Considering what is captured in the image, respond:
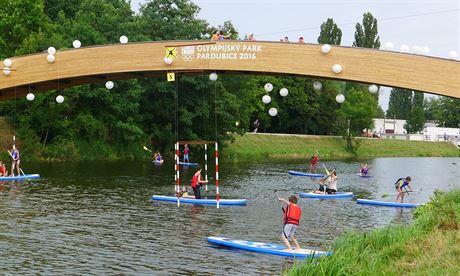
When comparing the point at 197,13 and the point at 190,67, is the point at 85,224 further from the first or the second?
the point at 197,13

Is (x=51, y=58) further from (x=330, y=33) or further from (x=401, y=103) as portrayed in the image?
(x=401, y=103)

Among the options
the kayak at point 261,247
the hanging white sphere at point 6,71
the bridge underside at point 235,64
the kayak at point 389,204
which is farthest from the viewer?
the hanging white sphere at point 6,71

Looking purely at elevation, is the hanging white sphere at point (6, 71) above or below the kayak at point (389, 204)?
above

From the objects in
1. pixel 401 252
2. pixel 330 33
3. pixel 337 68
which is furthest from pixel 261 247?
pixel 330 33

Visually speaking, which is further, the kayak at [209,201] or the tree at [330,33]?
the tree at [330,33]

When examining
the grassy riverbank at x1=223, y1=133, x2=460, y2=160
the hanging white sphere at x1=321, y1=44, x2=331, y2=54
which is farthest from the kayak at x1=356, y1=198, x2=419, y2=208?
the grassy riverbank at x1=223, y1=133, x2=460, y2=160

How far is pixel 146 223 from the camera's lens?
22359 mm

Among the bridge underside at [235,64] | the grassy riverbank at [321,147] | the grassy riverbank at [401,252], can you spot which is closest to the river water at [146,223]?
the grassy riverbank at [401,252]

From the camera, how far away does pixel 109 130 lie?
2334 inches

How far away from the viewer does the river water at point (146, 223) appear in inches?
637

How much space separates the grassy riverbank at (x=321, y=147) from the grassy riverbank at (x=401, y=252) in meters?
51.2

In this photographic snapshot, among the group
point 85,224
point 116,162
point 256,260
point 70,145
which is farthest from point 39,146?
point 256,260

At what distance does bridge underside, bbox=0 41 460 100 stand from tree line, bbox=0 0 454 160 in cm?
1906

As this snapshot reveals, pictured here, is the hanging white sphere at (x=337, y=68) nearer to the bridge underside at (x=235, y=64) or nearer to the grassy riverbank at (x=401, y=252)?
the bridge underside at (x=235, y=64)
